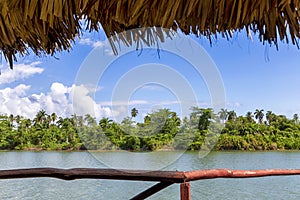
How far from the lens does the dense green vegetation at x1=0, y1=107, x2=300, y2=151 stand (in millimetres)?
2265

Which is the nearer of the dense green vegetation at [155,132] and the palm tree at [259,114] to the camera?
the dense green vegetation at [155,132]

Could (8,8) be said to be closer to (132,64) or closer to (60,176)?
(60,176)

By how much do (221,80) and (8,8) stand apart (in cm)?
88

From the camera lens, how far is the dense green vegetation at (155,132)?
2.27m

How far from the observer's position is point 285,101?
9859mm

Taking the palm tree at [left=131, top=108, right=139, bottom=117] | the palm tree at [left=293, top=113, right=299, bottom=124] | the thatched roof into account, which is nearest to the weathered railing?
the thatched roof

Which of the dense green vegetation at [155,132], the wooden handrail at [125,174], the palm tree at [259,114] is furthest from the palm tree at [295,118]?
the wooden handrail at [125,174]

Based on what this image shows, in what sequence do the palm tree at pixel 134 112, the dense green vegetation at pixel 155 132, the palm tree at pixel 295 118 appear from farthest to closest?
the palm tree at pixel 295 118, the dense green vegetation at pixel 155 132, the palm tree at pixel 134 112

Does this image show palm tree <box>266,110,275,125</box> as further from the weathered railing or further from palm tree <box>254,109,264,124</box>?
the weathered railing

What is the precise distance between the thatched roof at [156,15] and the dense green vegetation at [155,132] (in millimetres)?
694

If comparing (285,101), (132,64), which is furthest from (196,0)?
(285,101)

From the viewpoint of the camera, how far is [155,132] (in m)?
2.57

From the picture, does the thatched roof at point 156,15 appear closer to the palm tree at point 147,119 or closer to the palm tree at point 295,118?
the palm tree at point 147,119

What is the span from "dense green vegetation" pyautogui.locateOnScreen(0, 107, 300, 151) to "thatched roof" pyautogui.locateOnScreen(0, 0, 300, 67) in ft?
2.28
